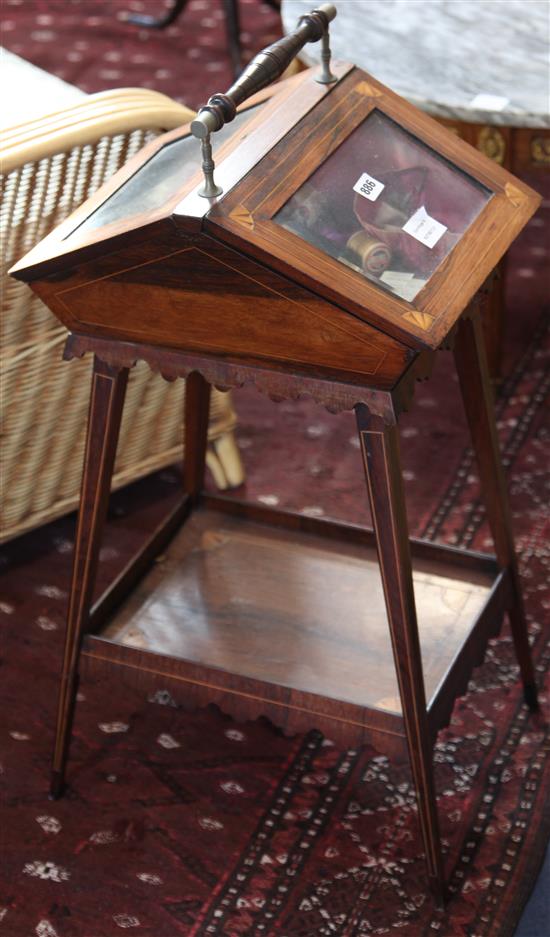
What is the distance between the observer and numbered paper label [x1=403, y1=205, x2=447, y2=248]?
1824 mm

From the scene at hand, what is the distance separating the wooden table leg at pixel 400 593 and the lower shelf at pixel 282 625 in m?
0.06

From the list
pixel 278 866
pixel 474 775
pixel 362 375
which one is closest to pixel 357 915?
pixel 278 866

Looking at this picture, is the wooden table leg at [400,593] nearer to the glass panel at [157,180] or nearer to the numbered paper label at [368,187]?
the numbered paper label at [368,187]

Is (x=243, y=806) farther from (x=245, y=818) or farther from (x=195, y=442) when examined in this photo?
(x=195, y=442)

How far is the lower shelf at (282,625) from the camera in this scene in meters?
2.17

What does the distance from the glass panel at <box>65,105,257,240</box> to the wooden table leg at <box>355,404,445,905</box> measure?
0.40 metres

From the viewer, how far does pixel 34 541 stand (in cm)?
302

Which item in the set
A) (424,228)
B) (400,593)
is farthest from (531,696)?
(424,228)

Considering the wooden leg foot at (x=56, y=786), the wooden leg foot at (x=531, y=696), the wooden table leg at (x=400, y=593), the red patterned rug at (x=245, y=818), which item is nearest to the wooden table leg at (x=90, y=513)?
the wooden leg foot at (x=56, y=786)

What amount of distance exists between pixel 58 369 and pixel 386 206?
1015 millimetres

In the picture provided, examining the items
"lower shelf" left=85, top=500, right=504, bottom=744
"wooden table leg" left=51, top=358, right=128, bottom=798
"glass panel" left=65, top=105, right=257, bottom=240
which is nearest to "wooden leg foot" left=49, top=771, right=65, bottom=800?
"wooden table leg" left=51, top=358, right=128, bottom=798

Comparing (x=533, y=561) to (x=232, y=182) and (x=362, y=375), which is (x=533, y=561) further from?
(x=232, y=182)

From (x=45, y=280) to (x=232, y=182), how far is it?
0.31 metres

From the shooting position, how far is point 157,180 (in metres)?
1.91
